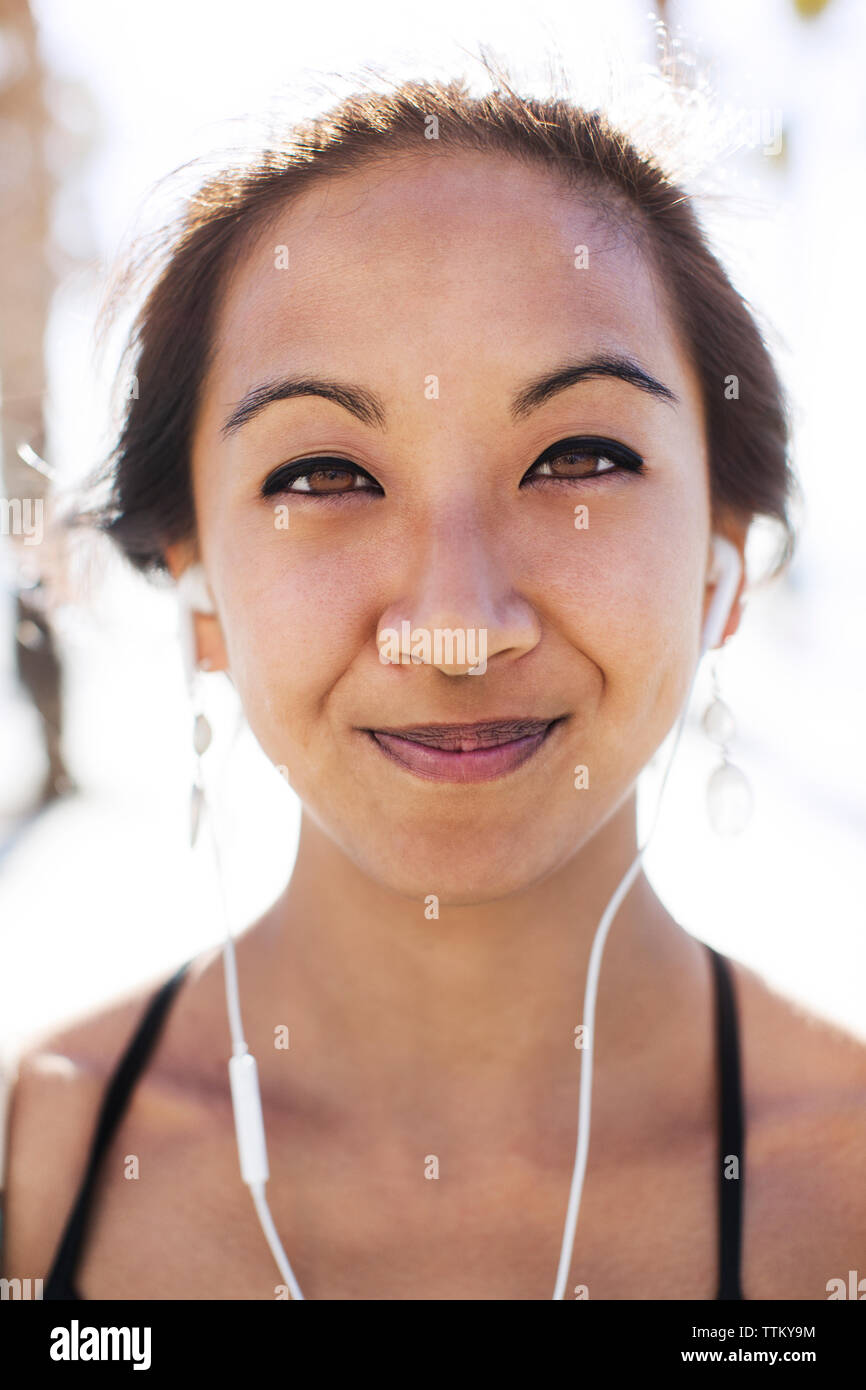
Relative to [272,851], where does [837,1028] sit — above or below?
below

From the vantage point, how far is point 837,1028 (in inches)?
70.1

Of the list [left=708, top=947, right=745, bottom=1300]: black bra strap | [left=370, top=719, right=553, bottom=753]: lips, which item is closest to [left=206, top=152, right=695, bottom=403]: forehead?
[left=370, top=719, right=553, bottom=753]: lips

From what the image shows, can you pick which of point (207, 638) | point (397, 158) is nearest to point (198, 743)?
point (207, 638)

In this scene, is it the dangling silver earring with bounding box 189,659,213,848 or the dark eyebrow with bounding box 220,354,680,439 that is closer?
the dark eyebrow with bounding box 220,354,680,439

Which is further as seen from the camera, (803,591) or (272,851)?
(803,591)

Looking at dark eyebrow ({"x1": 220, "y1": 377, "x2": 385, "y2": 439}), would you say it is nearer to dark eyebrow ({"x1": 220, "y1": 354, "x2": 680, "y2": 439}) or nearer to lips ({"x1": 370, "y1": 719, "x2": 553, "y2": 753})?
dark eyebrow ({"x1": 220, "y1": 354, "x2": 680, "y2": 439})

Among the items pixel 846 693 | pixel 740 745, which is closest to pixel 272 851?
pixel 740 745

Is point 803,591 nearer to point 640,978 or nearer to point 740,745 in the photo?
point 740,745

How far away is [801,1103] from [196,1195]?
938 millimetres

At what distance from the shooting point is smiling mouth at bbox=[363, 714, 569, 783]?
4.72 ft

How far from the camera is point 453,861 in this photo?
4.79 feet

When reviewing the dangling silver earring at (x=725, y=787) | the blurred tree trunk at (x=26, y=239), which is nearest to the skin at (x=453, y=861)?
the dangling silver earring at (x=725, y=787)

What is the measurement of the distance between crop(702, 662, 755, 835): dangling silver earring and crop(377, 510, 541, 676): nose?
0.50m

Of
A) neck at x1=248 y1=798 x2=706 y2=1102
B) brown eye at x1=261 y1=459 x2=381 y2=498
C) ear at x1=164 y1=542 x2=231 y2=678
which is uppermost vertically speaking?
brown eye at x1=261 y1=459 x2=381 y2=498
